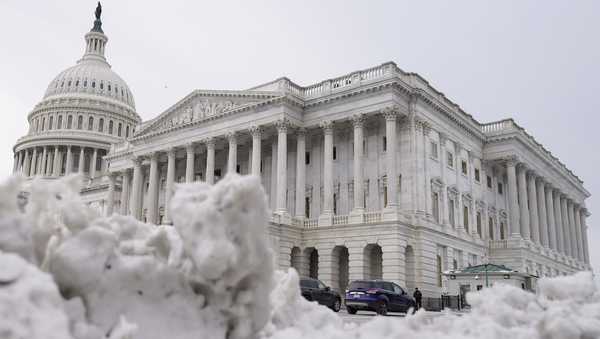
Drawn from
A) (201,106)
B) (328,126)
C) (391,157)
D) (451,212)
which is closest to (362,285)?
(391,157)

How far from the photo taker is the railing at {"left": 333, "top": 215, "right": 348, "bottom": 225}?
135 feet

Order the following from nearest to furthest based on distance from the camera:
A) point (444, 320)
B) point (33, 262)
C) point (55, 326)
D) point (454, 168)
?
point (55, 326) < point (33, 262) < point (444, 320) < point (454, 168)

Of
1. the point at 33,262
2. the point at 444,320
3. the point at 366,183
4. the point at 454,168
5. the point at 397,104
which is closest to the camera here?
the point at 33,262

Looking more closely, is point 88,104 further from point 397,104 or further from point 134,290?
point 134,290

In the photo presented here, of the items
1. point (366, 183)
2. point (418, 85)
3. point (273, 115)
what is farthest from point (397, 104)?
point (273, 115)

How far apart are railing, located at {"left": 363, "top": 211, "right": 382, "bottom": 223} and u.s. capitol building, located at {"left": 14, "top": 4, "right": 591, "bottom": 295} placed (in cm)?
7

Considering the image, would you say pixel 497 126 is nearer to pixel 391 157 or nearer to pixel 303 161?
pixel 391 157

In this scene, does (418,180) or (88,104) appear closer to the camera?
(418,180)

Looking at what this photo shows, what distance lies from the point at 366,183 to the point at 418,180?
410 cm

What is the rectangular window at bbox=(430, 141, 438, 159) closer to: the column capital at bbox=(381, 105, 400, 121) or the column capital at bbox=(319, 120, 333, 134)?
the column capital at bbox=(381, 105, 400, 121)

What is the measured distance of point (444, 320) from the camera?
30.7ft

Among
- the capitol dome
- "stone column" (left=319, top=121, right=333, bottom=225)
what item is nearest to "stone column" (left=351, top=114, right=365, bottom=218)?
"stone column" (left=319, top=121, right=333, bottom=225)

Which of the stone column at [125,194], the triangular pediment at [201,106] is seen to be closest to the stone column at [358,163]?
the triangular pediment at [201,106]

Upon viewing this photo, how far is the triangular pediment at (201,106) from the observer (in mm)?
46656
